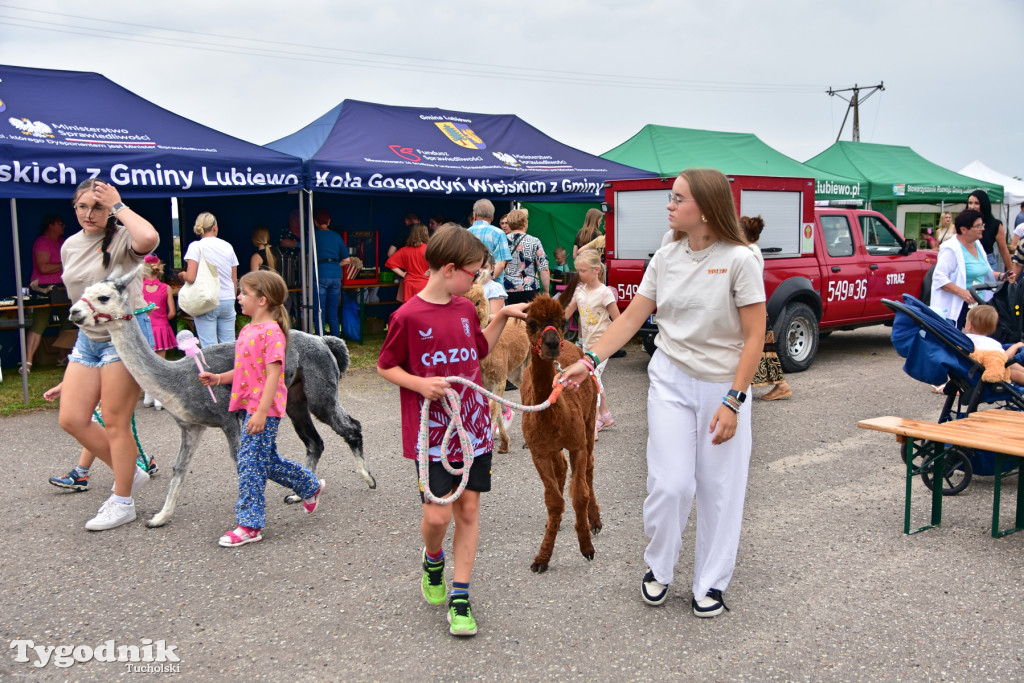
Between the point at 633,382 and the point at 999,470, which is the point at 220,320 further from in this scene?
the point at 999,470

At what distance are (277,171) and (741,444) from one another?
7.76 meters

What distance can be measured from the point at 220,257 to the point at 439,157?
4.54 m

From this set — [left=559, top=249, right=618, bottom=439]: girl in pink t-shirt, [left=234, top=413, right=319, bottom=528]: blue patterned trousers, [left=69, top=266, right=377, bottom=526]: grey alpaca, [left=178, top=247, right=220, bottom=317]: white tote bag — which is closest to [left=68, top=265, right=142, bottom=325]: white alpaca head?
[left=69, top=266, right=377, bottom=526]: grey alpaca

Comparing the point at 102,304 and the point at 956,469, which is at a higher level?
the point at 102,304

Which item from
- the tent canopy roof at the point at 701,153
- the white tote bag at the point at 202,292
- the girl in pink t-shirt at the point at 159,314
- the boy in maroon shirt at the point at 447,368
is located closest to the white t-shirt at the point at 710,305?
the boy in maroon shirt at the point at 447,368

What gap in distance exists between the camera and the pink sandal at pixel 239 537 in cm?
434

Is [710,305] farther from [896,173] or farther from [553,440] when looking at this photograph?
[896,173]

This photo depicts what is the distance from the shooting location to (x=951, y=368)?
524 centimetres

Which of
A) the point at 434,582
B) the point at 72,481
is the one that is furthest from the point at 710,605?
the point at 72,481

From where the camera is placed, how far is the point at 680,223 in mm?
3217

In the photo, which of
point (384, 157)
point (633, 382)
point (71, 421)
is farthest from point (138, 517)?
point (384, 157)

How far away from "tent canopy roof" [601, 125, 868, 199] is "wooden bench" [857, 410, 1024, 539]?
10924 mm

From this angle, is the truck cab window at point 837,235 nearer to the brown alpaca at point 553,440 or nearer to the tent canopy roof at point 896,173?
the brown alpaca at point 553,440

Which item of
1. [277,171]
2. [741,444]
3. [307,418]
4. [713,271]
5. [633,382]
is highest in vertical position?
[277,171]
